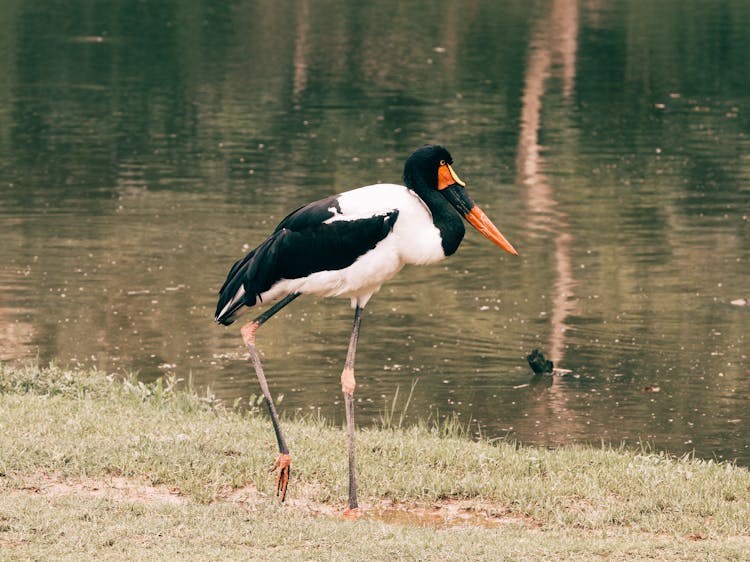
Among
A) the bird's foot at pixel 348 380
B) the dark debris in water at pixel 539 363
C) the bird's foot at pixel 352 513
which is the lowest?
the dark debris in water at pixel 539 363

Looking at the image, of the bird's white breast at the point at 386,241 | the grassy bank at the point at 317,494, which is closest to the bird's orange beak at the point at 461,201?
the bird's white breast at the point at 386,241

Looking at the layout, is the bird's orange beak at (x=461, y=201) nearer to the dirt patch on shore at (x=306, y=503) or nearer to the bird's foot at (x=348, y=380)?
the bird's foot at (x=348, y=380)

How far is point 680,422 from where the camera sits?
1132 cm

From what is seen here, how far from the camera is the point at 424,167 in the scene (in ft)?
27.5

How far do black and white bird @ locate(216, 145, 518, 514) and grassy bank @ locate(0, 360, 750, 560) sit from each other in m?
0.47

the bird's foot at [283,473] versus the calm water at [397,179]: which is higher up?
the bird's foot at [283,473]

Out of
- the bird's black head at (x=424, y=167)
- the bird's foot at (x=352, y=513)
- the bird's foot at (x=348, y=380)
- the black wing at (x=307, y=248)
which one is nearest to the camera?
the bird's foot at (x=352, y=513)

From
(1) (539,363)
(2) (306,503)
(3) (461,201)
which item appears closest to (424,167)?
(3) (461,201)

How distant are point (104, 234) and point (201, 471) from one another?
9420mm

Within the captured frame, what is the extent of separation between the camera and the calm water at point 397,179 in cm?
1238

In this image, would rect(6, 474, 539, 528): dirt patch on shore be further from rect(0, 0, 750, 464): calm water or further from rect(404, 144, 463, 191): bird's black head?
rect(0, 0, 750, 464): calm water

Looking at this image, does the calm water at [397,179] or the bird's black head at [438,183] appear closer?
the bird's black head at [438,183]

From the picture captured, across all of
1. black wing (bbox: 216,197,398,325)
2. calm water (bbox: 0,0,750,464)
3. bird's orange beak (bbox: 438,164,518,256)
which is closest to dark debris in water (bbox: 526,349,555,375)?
calm water (bbox: 0,0,750,464)

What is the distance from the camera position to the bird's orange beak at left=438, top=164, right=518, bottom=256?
8422 millimetres
